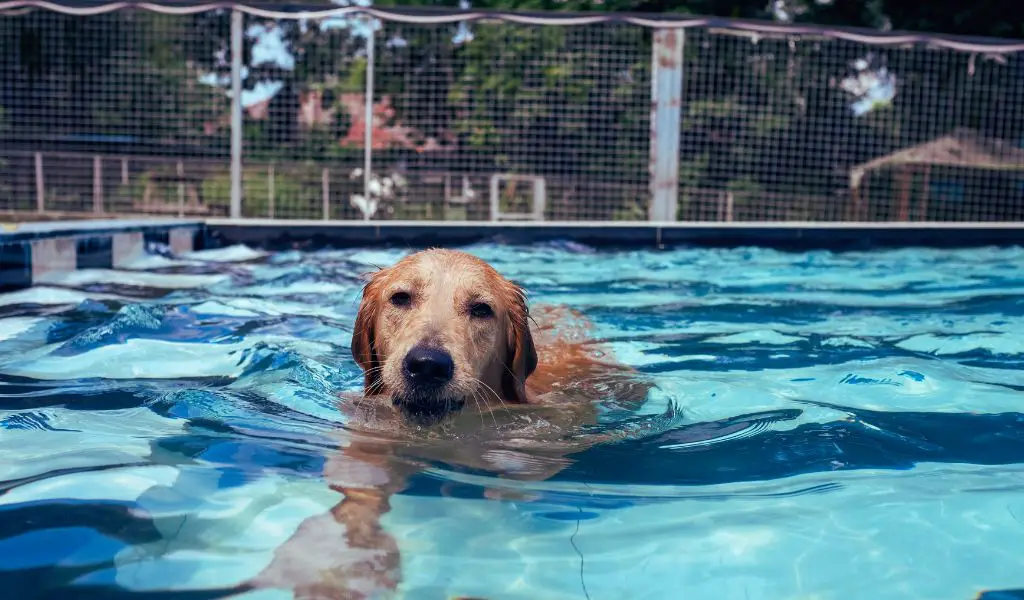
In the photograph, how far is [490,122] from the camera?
1449 centimetres

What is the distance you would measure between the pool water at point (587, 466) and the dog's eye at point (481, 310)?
59 centimetres

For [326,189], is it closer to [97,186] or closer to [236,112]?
[97,186]

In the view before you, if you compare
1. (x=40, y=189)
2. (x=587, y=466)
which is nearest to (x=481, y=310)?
(x=587, y=466)

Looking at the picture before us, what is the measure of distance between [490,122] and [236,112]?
460cm

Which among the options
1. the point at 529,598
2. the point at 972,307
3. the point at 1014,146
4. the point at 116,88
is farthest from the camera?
the point at 116,88

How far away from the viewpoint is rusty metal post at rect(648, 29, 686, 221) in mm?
10844

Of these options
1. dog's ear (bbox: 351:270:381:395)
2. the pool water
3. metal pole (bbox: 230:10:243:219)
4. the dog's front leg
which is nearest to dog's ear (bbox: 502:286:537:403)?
the pool water

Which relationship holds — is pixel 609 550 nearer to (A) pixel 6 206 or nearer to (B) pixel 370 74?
(B) pixel 370 74

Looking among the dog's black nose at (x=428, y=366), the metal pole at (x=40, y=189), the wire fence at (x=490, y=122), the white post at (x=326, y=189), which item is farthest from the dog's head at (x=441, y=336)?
the metal pole at (x=40, y=189)

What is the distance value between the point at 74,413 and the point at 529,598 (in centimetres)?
202

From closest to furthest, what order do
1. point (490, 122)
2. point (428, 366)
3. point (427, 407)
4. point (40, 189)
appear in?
point (428, 366) < point (427, 407) < point (490, 122) < point (40, 189)

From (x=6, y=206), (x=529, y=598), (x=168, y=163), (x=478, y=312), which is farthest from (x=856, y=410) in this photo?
(x=6, y=206)

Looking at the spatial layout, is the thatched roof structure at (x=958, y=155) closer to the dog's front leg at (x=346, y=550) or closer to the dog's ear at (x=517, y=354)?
the dog's ear at (x=517, y=354)

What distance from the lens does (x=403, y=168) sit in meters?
15.8
